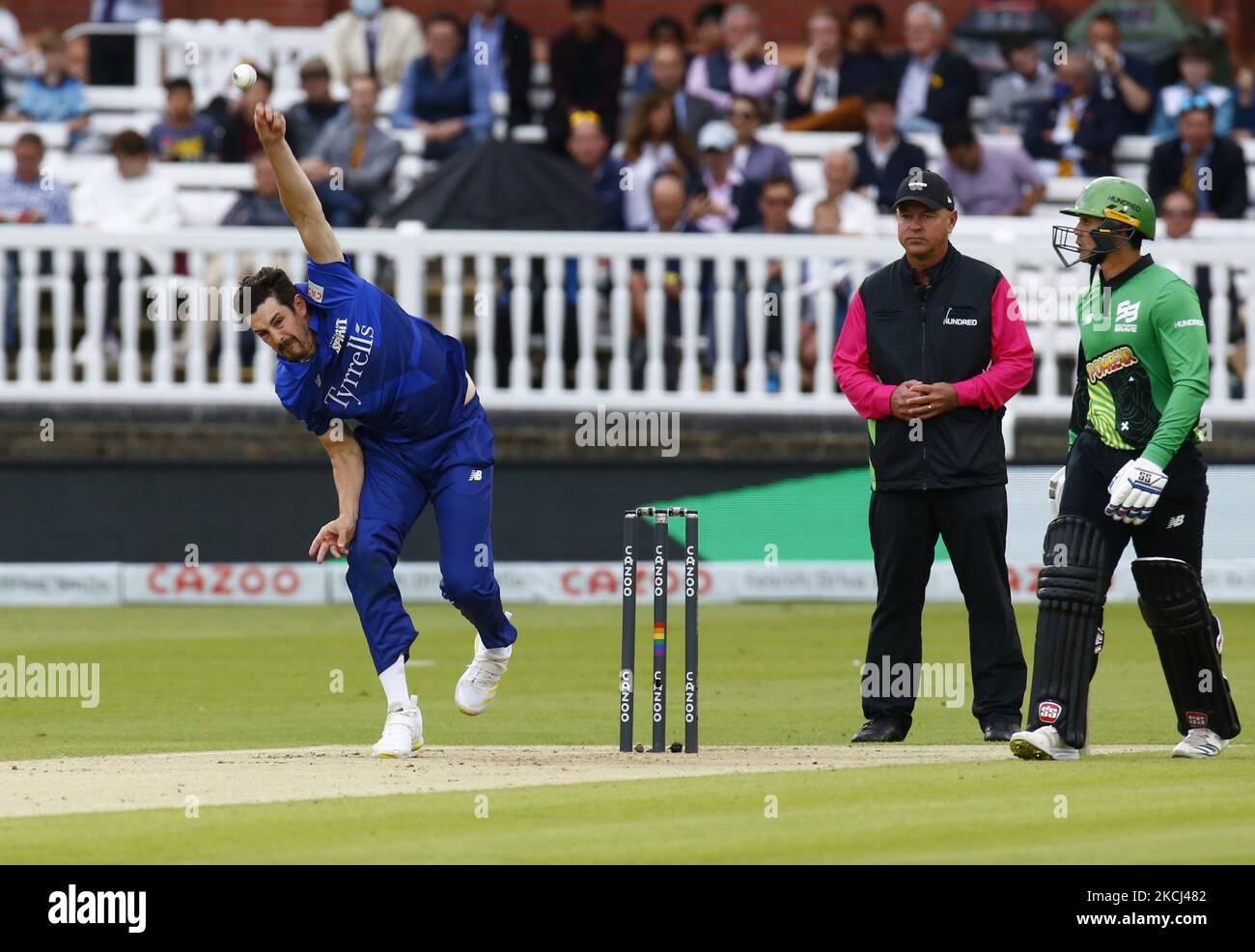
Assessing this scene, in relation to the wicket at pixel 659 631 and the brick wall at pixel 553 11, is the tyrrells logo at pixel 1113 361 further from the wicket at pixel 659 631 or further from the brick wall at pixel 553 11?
the brick wall at pixel 553 11

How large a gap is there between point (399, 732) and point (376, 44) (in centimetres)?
1346

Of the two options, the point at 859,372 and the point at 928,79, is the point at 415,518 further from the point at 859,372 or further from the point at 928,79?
the point at 928,79

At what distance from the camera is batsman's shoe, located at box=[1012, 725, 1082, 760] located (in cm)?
923

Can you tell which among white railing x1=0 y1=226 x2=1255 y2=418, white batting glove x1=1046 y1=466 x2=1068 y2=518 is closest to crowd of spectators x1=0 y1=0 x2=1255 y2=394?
white railing x1=0 y1=226 x2=1255 y2=418

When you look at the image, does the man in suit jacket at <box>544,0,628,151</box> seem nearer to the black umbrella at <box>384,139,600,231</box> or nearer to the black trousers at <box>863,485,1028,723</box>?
the black umbrella at <box>384,139,600,231</box>

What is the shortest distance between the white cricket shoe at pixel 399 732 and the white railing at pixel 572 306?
7772 millimetres

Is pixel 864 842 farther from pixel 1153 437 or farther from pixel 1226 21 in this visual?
pixel 1226 21

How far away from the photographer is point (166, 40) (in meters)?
22.6

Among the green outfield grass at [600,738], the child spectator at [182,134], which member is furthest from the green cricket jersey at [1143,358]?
the child spectator at [182,134]

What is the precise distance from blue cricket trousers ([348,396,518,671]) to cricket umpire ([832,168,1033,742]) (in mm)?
1645

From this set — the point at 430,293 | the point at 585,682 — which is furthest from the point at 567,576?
the point at 585,682

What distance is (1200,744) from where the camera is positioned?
9.48m

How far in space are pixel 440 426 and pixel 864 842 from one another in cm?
323
